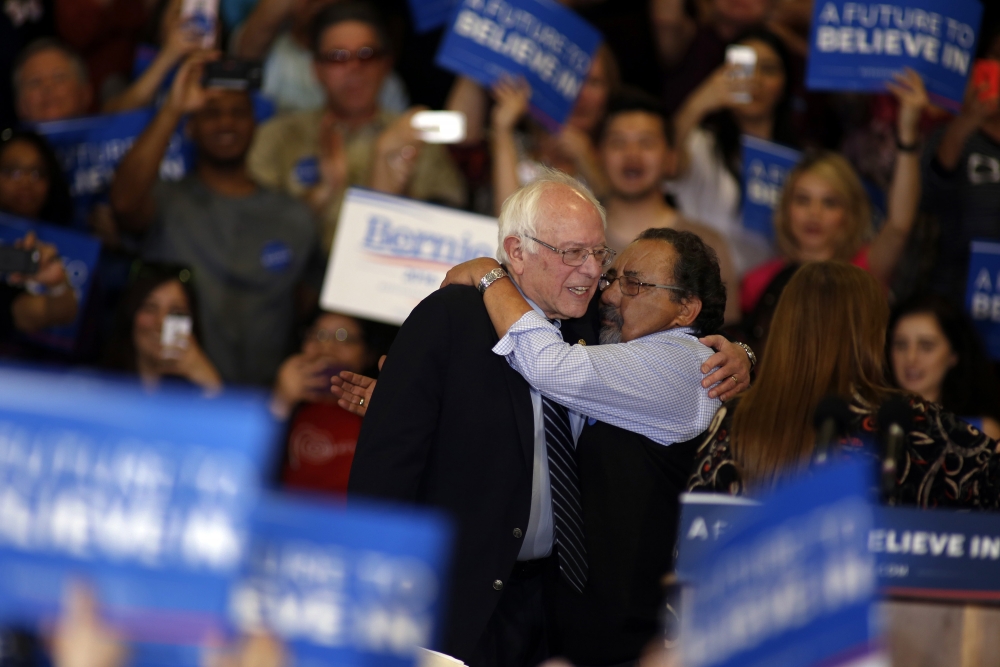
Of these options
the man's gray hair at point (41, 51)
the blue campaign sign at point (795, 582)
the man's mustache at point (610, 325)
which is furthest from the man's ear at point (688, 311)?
the man's gray hair at point (41, 51)

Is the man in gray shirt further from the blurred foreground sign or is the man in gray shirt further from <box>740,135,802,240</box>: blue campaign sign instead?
<box>740,135,802,240</box>: blue campaign sign

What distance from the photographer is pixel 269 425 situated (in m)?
1.43

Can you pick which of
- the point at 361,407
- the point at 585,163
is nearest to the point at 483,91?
the point at 585,163

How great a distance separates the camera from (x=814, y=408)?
110 inches

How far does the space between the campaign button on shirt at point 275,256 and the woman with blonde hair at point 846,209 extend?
76.5 inches

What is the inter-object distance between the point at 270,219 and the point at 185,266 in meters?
0.45

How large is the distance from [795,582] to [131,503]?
0.78m

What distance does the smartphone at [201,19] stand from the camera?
538 centimetres

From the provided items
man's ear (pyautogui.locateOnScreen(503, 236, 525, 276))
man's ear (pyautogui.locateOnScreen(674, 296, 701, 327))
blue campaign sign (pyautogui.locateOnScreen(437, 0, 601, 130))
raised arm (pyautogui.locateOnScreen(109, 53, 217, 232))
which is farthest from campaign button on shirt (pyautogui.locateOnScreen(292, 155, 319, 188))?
man's ear (pyautogui.locateOnScreen(674, 296, 701, 327))

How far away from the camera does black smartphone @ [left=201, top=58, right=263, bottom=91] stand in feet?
17.3

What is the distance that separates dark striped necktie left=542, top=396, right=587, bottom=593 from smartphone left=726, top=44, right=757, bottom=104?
2.83m

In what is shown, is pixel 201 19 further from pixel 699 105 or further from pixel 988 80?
pixel 988 80

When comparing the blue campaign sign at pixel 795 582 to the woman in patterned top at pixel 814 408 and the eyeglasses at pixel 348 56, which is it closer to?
the woman in patterned top at pixel 814 408

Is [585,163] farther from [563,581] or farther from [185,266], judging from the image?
[563,581]
